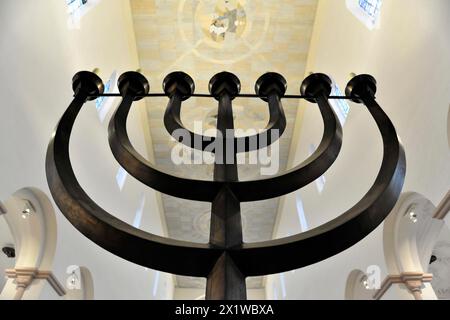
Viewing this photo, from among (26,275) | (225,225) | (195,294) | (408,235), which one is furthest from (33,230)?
(195,294)

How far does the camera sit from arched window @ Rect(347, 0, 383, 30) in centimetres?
673

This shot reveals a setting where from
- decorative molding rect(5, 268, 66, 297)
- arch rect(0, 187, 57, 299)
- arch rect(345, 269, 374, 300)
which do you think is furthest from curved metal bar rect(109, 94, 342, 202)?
arch rect(345, 269, 374, 300)

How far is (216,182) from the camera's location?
1.02m

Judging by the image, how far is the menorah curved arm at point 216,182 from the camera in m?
1.03

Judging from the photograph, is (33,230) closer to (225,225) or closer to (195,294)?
(225,225)

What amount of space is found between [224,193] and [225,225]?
14 cm

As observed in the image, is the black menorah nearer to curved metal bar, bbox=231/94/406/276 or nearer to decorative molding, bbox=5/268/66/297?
curved metal bar, bbox=231/94/406/276

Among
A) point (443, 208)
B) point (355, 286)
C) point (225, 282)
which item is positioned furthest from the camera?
point (355, 286)

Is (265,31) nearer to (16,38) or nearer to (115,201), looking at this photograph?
(115,201)

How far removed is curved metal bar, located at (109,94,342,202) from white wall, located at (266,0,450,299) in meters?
4.09

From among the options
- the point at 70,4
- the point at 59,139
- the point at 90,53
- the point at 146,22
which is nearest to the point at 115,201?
the point at 90,53

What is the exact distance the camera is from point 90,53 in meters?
7.68

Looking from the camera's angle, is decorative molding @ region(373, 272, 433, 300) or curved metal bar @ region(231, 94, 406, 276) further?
decorative molding @ region(373, 272, 433, 300)

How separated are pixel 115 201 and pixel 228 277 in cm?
900
